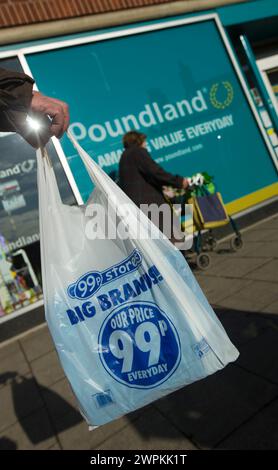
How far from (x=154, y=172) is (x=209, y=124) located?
269cm

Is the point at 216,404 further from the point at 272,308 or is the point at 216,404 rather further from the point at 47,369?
the point at 47,369

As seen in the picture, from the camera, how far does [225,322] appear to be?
340 centimetres

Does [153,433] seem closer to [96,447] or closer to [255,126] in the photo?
[96,447]

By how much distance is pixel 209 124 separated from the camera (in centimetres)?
679

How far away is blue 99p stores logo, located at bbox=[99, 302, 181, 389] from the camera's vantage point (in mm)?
1828

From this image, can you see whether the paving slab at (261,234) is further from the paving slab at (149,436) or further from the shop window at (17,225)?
the paving slab at (149,436)

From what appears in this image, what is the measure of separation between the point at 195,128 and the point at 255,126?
4.28ft

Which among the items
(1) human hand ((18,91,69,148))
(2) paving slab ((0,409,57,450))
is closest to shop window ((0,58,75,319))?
(2) paving slab ((0,409,57,450))

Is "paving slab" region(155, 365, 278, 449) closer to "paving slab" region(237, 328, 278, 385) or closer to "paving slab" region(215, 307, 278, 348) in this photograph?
"paving slab" region(237, 328, 278, 385)

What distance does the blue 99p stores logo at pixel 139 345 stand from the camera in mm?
1828

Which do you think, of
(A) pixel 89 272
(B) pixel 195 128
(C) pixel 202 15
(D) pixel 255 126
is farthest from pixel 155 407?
(C) pixel 202 15

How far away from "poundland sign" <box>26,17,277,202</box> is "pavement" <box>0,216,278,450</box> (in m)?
2.77

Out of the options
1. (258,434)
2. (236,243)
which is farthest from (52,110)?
(236,243)

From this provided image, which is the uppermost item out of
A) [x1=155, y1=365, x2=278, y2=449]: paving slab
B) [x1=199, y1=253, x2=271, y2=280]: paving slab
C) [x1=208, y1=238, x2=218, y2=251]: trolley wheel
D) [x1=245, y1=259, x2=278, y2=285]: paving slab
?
[x1=208, y1=238, x2=218, y2=251]: trolley wheel
